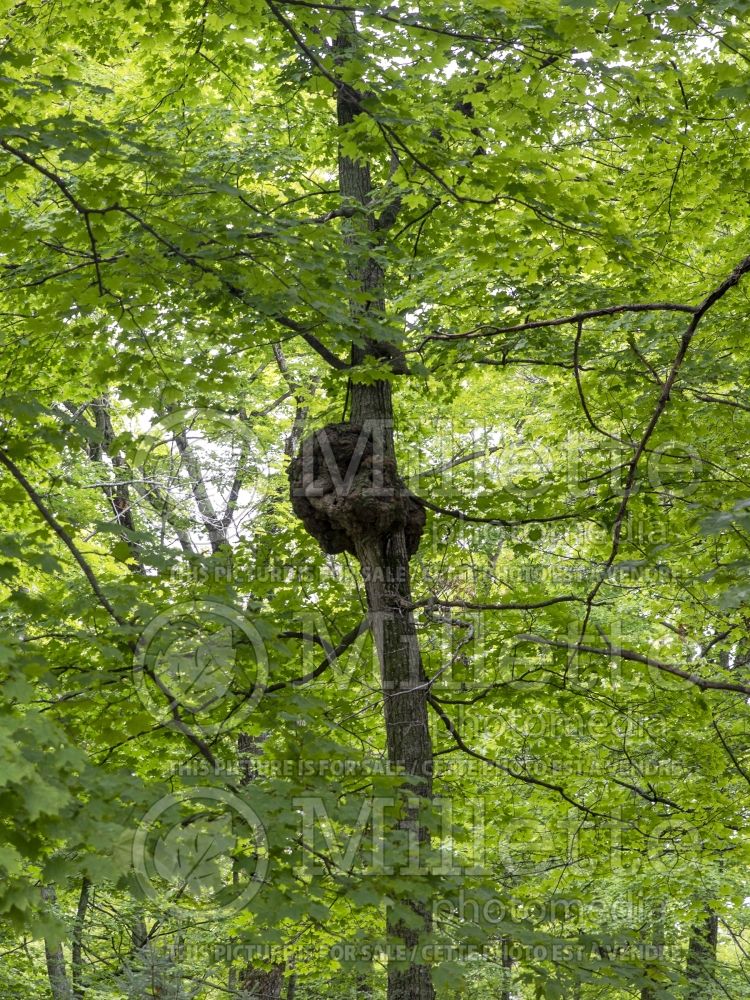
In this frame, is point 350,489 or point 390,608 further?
point 390,608

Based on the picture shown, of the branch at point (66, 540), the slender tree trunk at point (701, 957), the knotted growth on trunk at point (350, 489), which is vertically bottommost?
the slender tree trunk at point (701, 957)

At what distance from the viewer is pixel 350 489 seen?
21.4ft

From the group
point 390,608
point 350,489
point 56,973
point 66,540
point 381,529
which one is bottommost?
point 56,973

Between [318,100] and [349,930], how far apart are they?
6792mm

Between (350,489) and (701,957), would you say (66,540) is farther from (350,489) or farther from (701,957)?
(701,957)

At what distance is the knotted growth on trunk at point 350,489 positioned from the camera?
Answer: 21.3 feet

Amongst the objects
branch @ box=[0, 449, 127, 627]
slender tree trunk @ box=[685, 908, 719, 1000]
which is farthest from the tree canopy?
slender tree trunk @ box=[685, 908, 719, 1000]

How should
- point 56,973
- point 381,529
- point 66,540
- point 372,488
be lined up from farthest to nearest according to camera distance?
point 56,973
point 381,529
point 372,488
point 66,540

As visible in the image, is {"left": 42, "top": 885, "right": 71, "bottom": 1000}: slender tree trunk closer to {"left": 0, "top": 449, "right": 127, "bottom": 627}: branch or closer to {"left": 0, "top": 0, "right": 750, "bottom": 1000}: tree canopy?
{"left": 0, "top": 0, "right": 750, "bottom": 1000}: tree canopy

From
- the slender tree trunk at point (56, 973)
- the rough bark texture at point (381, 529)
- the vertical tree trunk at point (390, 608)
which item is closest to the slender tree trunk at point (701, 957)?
the vertical tree trunk at point (390, 608)

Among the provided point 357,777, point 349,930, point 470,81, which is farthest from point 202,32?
point 349,930

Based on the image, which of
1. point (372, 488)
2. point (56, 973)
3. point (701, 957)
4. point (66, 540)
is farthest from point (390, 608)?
point (701, 957)

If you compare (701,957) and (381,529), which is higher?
(381,529)

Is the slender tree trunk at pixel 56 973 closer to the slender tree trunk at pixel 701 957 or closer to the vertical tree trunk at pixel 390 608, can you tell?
the vertical tree trunk at pixel 390 608
